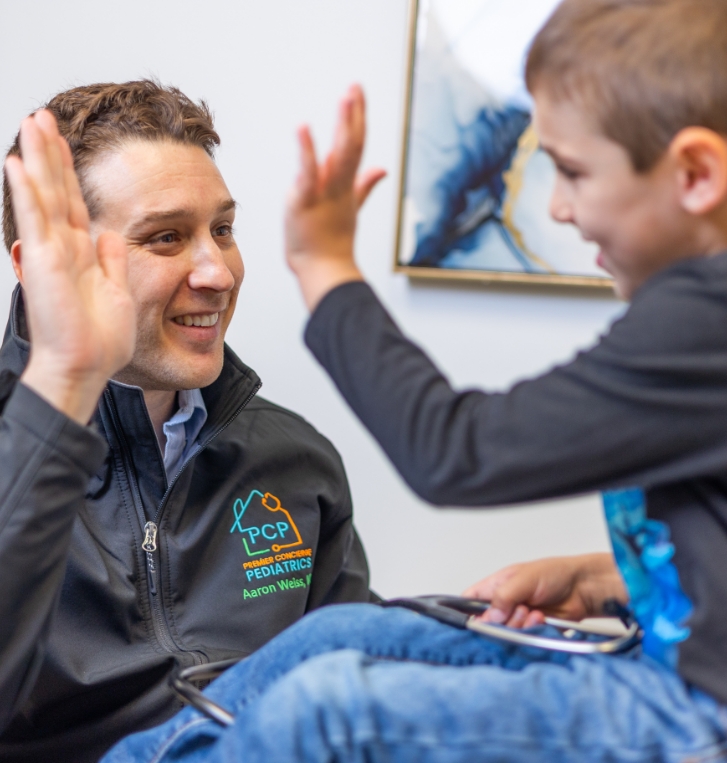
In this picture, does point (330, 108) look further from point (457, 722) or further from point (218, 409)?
point (457, 722)

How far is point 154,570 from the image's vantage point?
3.60 ft

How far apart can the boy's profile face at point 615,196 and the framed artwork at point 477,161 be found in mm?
964

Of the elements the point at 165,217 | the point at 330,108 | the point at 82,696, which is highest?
the point at 330,108

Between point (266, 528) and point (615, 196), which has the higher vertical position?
point (615, 196)

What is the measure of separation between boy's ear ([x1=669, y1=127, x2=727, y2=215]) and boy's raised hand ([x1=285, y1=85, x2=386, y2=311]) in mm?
243

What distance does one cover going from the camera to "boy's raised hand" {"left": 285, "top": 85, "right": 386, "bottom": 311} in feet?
2.18

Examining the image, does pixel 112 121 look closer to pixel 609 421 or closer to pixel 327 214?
pixel 327 214

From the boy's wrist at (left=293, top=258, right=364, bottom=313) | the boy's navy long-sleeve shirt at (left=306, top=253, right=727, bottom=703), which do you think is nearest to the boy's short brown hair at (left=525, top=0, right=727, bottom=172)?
the boy's navy long-sleeve shirt at (left=306, top=253, right=727, bottom=703)

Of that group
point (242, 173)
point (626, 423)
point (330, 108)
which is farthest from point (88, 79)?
point (626, 423)

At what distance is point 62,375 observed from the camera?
0.78 m

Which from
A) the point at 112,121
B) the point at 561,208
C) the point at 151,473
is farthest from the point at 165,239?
the point at 561,208

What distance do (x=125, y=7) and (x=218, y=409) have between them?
96 centimetres

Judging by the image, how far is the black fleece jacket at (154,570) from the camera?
1007 mm

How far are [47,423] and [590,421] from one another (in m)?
0.47
